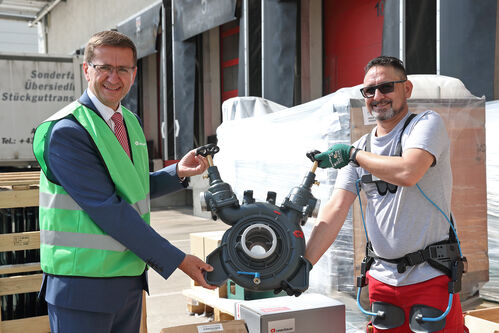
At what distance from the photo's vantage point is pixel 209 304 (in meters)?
4.79

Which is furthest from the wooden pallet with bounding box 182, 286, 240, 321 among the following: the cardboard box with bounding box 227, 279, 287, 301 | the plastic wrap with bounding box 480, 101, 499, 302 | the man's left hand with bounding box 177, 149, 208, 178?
the plastic wrap with bounding box 480, 101, 499, 302

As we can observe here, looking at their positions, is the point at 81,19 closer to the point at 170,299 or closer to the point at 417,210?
the point at 170,299

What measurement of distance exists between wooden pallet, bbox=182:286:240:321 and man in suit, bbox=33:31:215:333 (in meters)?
2.25

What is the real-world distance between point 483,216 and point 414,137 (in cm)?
272

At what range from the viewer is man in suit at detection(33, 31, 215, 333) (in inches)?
87.4

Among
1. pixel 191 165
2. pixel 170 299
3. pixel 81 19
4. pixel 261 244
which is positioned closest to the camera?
pixel 261 244

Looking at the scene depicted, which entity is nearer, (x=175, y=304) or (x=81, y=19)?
(x=175, y=304)

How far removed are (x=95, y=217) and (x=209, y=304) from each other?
2.77 metres

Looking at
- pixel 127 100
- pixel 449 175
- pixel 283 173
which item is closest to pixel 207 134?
pixel 127 100

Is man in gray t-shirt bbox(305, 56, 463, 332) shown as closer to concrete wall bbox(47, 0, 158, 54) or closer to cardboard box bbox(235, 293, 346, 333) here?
cardboard box bbox(235, 293, 346, 333)

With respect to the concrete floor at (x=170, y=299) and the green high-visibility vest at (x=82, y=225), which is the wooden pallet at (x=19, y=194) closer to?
the concrete floor at (x=170, y=299)

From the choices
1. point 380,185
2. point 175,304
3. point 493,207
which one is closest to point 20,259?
point 175,304

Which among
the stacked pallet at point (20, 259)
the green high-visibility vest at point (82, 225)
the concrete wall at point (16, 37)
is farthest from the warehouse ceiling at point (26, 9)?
the green high-visibility vest at point (82, 225)

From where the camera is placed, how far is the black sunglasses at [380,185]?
2500 millimetres
